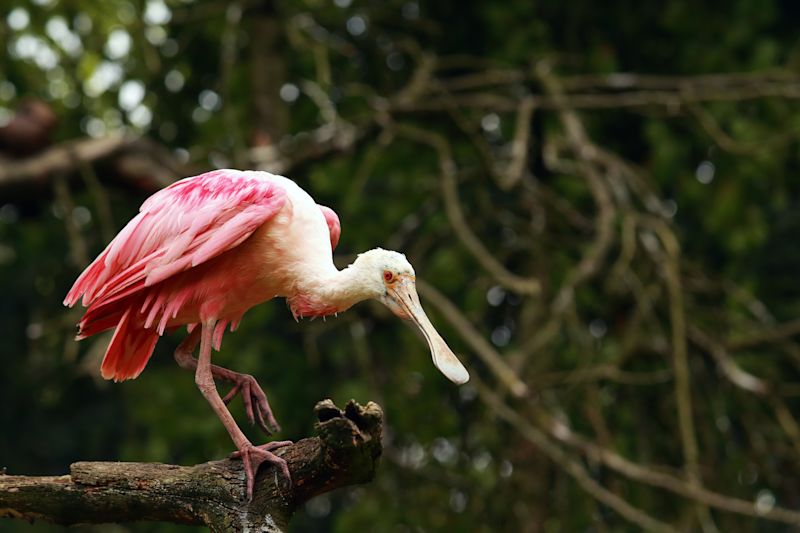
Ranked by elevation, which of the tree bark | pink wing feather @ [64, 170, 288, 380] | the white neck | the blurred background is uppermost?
pink wing feather @ [64, 170, 288, 380]

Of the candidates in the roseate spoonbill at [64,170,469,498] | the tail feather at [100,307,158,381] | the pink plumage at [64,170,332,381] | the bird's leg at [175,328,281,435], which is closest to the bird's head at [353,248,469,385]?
the roseate spoonbill at [64,170,469,498]

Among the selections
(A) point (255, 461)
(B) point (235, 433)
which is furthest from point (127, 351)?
(A) point (255, 461)

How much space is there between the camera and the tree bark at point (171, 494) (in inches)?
157

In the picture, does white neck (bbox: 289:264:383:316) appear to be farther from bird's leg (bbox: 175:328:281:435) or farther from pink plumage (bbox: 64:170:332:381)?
bird's leg (bbox: 175:328:281:435)

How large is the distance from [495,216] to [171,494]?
14.8 ft

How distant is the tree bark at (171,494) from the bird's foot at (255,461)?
2cm

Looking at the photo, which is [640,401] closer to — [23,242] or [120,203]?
[120,203]

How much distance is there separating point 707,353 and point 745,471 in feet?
2.58

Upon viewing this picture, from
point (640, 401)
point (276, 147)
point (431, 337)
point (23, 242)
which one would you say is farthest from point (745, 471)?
point (23, 242)

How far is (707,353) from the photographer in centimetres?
767

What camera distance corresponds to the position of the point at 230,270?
14.9 ft

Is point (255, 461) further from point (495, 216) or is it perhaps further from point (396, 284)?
point (495, 216)

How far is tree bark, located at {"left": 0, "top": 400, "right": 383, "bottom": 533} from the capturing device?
157 inches

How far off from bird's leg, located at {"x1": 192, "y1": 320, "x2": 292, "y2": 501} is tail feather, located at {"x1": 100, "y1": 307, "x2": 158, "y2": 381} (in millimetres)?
337
